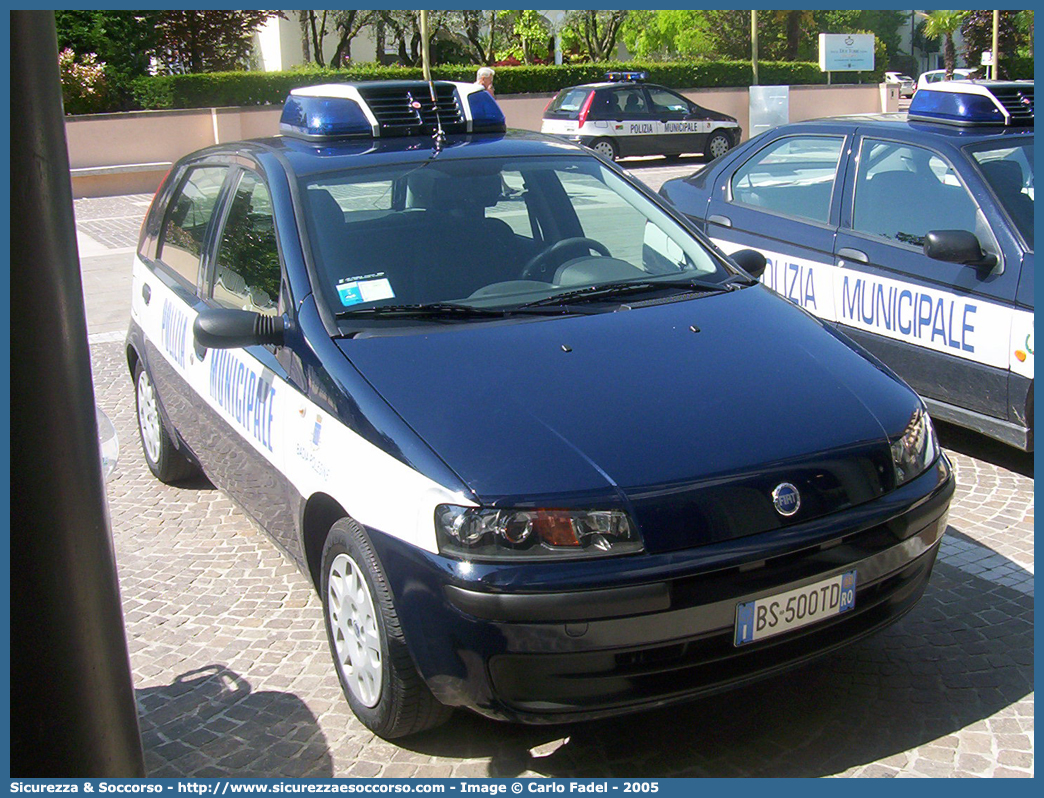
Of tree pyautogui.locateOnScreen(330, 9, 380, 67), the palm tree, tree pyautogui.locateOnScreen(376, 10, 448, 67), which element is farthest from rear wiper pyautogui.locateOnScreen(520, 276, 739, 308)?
the palm tree

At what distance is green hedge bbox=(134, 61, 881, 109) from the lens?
25.4 meters

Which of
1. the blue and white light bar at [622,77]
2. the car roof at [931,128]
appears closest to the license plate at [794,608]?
the car roof at [931,128]

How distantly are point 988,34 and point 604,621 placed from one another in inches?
1864

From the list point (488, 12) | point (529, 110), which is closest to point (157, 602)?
point (529, 110)

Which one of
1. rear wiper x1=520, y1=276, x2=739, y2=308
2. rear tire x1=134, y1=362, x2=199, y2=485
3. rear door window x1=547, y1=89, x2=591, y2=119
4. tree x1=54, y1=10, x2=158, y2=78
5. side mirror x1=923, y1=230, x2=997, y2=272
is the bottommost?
rear tire x1=134, y1=362, x2=199, y2=485

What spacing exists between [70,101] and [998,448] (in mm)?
21803

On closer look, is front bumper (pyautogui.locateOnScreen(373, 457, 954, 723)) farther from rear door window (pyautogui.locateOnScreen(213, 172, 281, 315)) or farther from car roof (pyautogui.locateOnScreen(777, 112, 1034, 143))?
car roof (pyautogui.locateOnScreen(777, 112, 1034, 143))

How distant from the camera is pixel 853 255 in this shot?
5.85 m

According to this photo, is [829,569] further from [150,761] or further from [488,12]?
[488,12]

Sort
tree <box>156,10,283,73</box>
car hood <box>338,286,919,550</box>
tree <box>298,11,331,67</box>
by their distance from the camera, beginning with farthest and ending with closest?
tree <box>298,11,331,67</box>
tree <box>156,10,283,73</box>
car hood <box>338,286,919,550</box>

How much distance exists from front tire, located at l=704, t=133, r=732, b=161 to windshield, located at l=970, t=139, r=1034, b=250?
63.1 ft

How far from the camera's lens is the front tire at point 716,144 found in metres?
24.5

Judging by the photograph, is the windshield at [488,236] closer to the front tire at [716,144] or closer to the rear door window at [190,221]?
the rear door window at [190,221]

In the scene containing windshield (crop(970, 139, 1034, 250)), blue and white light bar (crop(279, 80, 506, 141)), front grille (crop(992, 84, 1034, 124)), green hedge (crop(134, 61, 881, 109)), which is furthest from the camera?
green hedge (crop(134, 61, 881, 109))
